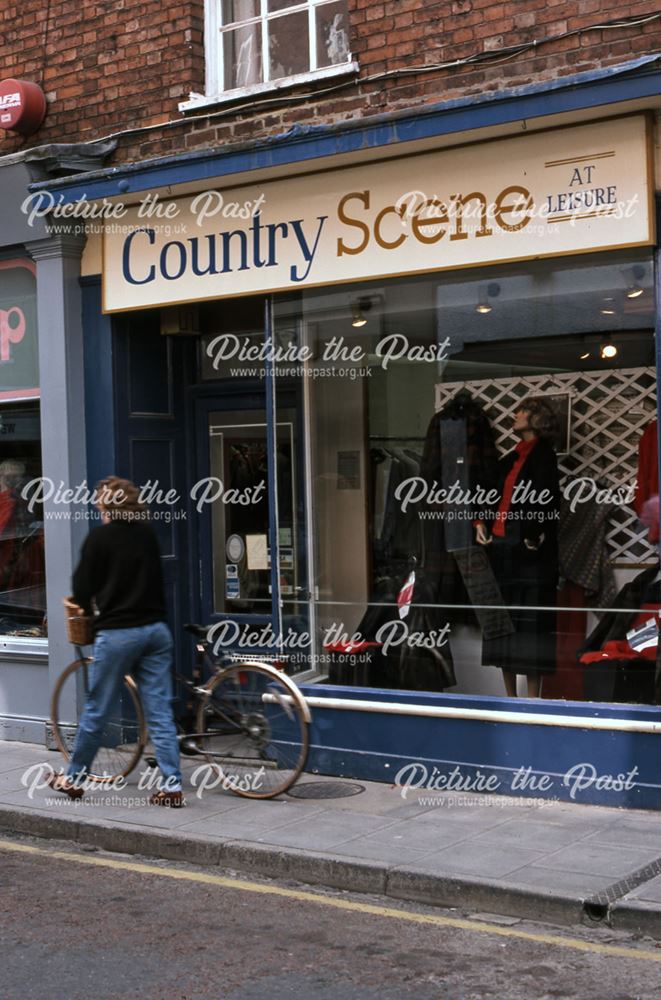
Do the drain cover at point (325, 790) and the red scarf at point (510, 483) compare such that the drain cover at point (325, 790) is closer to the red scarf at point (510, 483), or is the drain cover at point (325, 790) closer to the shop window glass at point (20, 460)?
the red scarf at point (510, 483)

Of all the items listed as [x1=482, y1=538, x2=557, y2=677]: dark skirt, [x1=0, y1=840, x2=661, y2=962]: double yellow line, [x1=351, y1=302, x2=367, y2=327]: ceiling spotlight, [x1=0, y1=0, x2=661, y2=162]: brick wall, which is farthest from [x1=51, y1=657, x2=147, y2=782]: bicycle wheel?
[x1=0, y1=0, x2=661, y2=162]: brick wall

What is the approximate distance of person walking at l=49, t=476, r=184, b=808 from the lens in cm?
752

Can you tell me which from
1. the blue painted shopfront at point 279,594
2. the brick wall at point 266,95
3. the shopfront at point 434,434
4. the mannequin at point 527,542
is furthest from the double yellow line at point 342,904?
the brick wall at point 266,95

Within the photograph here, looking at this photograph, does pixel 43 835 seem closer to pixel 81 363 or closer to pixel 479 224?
pixel 81 363

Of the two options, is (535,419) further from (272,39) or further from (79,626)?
(272,39)

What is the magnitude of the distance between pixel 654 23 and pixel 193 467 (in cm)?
471

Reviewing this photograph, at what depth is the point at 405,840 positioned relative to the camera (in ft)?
22.0

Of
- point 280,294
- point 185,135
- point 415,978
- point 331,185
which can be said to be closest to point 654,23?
point 331,185

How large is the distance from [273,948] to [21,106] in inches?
276

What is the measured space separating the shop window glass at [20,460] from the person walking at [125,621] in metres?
2.55

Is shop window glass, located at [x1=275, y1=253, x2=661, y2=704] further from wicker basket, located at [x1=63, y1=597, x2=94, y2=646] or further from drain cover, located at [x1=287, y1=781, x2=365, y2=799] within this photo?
wicker basket, located at [x1=63, y1=597, x2=94, y2=646]

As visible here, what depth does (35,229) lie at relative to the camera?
9.59 meters

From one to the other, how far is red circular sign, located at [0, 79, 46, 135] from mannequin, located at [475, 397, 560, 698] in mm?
4509

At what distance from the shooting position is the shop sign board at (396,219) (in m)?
7.30
